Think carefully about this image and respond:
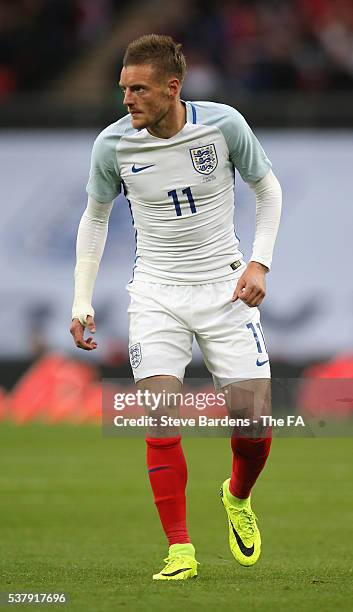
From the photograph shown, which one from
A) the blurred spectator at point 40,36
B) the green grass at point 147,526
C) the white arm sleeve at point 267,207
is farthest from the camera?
the blurred spectator at point 40,36

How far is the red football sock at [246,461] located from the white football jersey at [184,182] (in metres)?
0.85

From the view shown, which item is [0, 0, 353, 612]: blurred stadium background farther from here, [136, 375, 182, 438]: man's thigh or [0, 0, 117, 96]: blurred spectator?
[136, 375, 182, 438]: man's thigh

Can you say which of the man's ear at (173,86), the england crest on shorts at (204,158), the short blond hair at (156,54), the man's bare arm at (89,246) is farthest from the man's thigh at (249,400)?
the short blond hair at (156,54)

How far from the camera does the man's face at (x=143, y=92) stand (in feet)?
22.4

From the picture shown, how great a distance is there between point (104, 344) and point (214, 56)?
529 cm

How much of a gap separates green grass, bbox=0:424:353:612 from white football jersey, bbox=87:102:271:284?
1.54m

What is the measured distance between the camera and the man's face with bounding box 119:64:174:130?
6.82 metres

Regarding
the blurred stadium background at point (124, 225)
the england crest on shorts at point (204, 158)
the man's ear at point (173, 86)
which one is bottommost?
the blurred stadium background at point (124, 225)

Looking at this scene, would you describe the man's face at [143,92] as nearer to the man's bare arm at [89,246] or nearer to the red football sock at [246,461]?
the man's bare arm at [89,246]

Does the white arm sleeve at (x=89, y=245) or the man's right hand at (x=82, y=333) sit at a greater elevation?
the white arm sleeve at (x=89, y=245)

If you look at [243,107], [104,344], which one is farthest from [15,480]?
[243,107]

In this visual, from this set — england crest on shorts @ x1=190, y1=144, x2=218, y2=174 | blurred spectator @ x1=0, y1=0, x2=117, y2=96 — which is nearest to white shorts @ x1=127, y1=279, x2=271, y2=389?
england crest on shorts @ x1=190, y1=144, x2=218, y2=174

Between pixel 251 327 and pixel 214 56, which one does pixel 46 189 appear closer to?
pixel 214 56

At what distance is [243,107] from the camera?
67.3 feet
